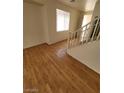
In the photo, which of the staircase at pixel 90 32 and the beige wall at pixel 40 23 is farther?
the beige wall at pixel 40 23

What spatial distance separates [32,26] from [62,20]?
90.7 inches

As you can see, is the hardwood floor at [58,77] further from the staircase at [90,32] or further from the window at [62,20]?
the window at [62,20]

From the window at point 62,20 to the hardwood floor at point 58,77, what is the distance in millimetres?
3349

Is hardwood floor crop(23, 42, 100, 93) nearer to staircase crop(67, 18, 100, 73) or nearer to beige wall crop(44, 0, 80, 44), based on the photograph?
staircase crop(67, 18, 100, 73)

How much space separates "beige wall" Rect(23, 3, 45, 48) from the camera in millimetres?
5297

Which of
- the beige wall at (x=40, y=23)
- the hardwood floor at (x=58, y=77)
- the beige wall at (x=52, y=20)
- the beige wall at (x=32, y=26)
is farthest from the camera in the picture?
the beige wall at (x=52, y=20)

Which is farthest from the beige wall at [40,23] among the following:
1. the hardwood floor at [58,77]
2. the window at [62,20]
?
the hardwood floor at [58,77]

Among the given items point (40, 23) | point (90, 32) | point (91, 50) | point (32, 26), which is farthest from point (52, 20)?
point (91, 50)

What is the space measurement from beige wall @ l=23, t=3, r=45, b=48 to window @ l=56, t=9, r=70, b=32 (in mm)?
1149

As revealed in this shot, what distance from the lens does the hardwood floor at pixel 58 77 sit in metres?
2.45
